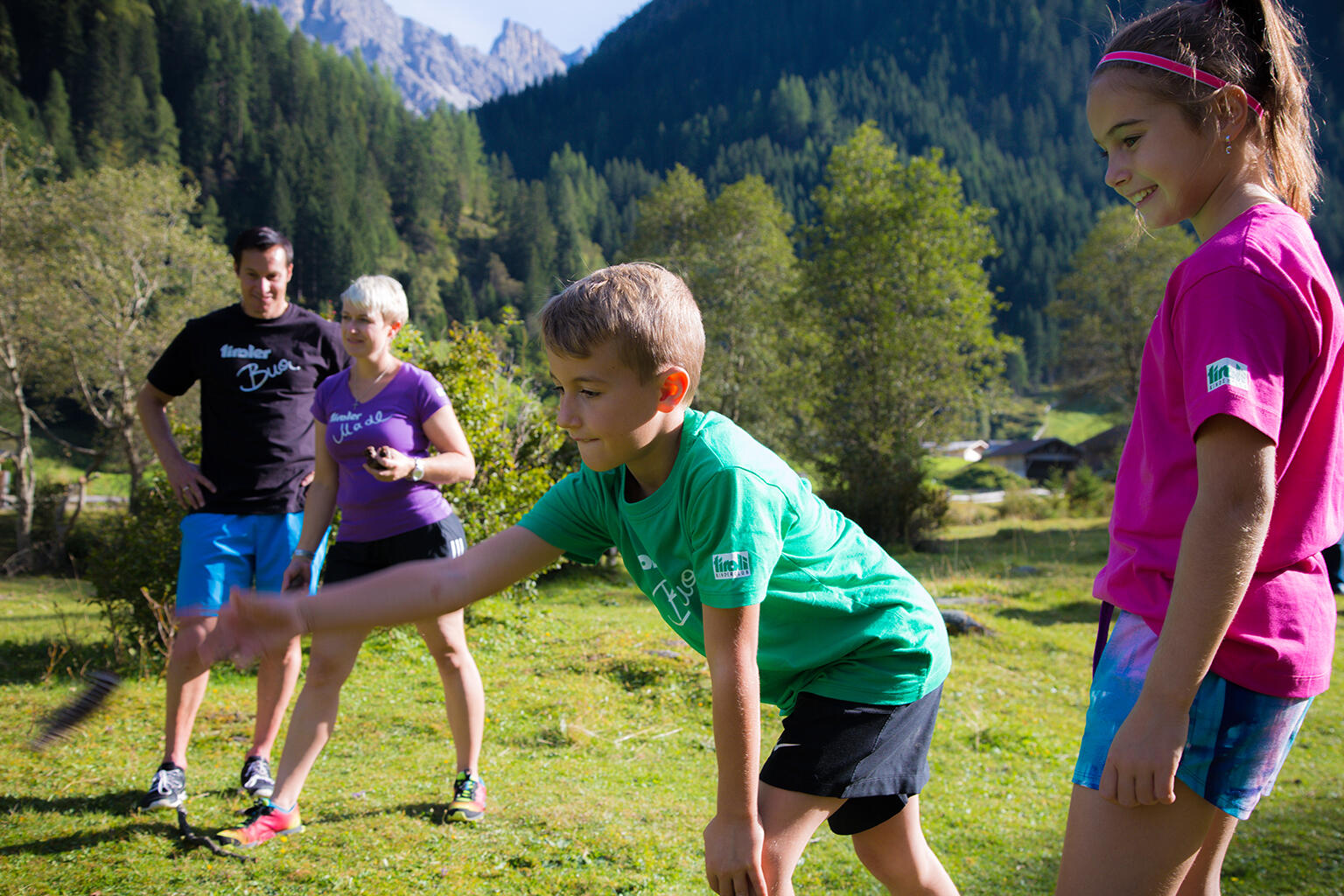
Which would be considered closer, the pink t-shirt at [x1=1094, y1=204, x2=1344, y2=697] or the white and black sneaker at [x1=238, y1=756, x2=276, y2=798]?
the pink t-shirt at [x1=1094, y1=204, x2=1344, y2=697]

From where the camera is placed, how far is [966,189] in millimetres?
112812

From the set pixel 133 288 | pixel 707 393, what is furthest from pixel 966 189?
pixel 133 288

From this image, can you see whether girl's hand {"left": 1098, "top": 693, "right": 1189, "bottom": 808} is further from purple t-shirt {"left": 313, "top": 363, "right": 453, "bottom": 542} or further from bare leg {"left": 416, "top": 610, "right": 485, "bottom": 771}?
purple t-shirt {"left": 313, "top": 363, "right": 453, "bottom": 542}

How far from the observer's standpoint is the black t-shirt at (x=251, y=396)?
3.96 meters

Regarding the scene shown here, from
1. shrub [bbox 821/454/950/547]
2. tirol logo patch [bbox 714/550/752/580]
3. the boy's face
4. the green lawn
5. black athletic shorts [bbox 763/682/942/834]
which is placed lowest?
the green lawn

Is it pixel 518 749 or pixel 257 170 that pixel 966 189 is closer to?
pixel 257 170

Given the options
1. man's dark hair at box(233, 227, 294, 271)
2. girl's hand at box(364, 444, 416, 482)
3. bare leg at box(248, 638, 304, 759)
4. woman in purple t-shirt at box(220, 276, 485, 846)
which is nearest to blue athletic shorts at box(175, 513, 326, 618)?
woman in purple t-shirt at box(220, 276, 485, 846)

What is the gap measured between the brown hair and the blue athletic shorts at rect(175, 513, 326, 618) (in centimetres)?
336

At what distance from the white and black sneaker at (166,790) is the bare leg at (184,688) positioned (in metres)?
0.03

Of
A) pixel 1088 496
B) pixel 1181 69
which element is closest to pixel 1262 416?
pixel 1181 69

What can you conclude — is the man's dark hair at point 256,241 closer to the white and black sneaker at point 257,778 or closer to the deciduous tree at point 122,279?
the white and black sneaker at point 257,778

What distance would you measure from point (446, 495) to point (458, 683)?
4.55 meters

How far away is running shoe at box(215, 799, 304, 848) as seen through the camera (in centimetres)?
327

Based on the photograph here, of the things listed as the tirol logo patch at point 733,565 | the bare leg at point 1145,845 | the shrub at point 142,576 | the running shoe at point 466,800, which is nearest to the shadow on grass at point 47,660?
the shrub at point 142,576
